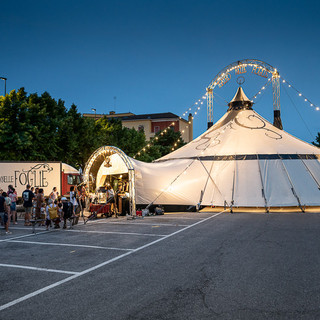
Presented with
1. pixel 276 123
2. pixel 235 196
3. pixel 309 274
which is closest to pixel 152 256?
pixel 309 274

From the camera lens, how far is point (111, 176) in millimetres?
20891

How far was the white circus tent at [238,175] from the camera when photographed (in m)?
16.1

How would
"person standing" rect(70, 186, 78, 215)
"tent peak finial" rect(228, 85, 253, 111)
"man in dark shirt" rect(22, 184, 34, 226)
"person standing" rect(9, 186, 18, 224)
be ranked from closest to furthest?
"person standing" rect(70, 186, 78, 215) < "man in dark shirt" rect(22, 184, 34, 226) < "person standing" rect(9, 186, 18, 224) < "tent peak finial" rect(228, 85, 253, 111)

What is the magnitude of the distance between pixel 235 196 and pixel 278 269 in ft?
34.2

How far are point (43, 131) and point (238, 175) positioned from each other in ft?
47.6

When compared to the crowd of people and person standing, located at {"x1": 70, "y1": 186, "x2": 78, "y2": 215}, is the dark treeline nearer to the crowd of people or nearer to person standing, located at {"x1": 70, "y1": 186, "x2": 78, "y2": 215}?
the crowd of people

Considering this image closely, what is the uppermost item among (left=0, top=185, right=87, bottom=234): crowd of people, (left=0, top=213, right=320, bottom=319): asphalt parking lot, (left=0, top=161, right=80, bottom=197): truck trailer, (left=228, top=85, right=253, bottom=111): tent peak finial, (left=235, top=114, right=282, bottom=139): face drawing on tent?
(left=228, top=85, right=253, bottom=111): tent peak finial

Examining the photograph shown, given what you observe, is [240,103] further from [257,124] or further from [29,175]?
[29,175]

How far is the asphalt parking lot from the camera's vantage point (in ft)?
13.9

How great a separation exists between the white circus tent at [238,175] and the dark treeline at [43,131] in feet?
30.2

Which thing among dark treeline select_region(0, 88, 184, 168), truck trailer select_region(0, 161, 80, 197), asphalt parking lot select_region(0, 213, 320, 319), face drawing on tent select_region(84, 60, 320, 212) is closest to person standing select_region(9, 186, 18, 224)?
truck trailer select_region(0, 161, 80, 197)

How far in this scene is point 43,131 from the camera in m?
23.3

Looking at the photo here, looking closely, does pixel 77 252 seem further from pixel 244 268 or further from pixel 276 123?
pixel 276 123

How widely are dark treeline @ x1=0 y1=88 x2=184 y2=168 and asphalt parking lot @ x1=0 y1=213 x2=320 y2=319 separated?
504 inches
